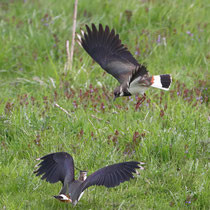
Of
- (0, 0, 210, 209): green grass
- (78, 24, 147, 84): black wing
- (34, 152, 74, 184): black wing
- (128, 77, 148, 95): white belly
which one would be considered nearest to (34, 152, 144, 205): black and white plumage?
(34, 152, 74, 184): black wing

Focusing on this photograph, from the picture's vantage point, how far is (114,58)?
216 inches

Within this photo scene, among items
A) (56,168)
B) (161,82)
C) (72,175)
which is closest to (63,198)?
(72,175)

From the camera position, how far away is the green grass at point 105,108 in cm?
440

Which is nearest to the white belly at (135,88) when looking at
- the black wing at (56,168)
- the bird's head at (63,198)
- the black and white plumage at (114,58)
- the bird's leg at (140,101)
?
the black and white plumage at (114,58)

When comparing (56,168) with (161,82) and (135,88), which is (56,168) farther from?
(161,82)

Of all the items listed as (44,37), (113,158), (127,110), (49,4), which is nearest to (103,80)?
(127,110)

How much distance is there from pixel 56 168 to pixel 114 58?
Answer: 1594 mm

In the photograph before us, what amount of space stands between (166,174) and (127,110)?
1.17 meters

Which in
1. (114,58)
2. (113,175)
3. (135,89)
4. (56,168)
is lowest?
(56,168)

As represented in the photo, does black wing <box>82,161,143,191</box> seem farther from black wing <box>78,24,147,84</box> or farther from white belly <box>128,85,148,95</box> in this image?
black wing <box>78,24,147,84</box>

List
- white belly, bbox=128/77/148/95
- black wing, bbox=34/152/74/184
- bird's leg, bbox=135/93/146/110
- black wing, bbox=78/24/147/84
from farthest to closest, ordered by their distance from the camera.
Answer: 1. bird's leg, bbox=135/93/146/110
2. black wing, bbox=78/24/147/84
3. white belly, bbox=128/77/148/95
4. black wing, bbox=34/152/74/184

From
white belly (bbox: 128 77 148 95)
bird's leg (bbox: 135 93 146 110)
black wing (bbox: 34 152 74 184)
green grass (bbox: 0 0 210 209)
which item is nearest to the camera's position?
black wing (bbox: 34 152 74 184)

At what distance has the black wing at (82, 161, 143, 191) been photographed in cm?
394

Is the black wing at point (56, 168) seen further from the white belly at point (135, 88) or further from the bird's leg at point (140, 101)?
the bird's leg at point (140, 101)
